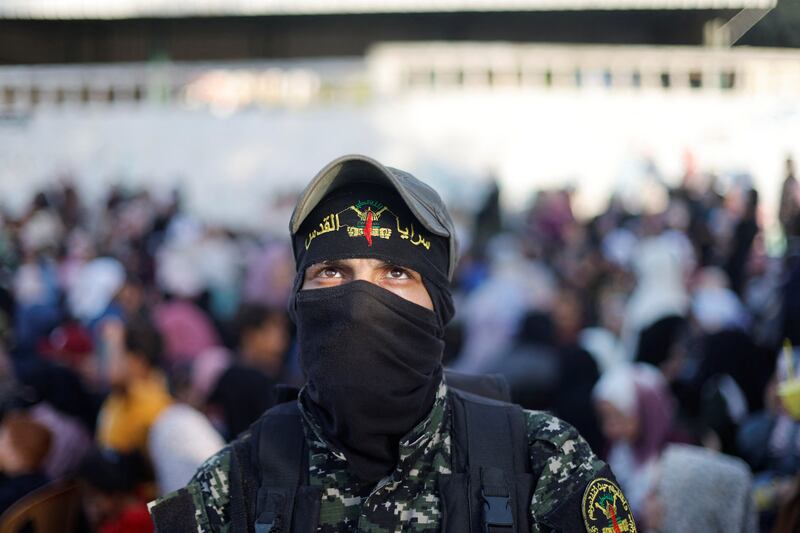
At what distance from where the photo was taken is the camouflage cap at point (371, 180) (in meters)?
1.81

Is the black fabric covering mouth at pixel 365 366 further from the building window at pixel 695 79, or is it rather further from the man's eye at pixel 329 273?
the building window at pixel 695 79

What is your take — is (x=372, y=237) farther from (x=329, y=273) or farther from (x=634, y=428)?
(x=634, y=428)

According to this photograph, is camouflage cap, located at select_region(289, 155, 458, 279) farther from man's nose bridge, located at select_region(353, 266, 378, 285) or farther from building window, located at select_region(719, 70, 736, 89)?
building window, located at select_region(719, 70, 736, 89)

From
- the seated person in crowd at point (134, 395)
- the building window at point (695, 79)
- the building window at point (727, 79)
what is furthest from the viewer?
the building window at point (695, 79)

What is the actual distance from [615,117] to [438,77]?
375 centimetres

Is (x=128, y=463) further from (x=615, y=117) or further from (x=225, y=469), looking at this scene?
(x=615, y=117)

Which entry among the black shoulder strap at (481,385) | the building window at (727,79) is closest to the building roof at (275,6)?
the building window at (727,79)

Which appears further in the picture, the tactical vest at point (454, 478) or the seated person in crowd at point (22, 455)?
the seated person in crowd at point (22, 455)

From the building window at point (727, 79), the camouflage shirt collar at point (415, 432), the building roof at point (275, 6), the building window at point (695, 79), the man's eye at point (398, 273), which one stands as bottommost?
the camouflage shirt collar at point (415, 432)

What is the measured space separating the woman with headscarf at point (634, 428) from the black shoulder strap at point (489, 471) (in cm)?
221

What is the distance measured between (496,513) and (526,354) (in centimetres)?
341

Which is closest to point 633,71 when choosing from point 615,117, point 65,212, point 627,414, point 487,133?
point 615,117

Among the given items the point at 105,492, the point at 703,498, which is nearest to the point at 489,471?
the point at 703,498

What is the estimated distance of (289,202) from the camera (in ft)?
42.9
